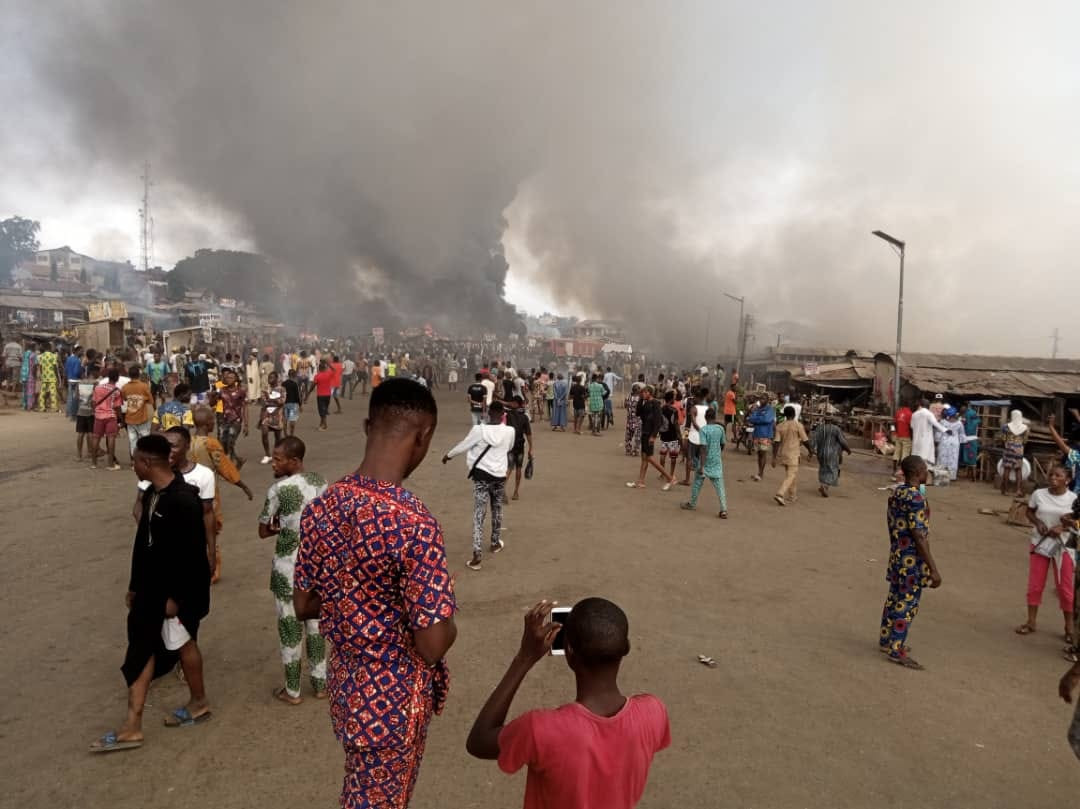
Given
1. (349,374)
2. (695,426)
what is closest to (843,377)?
(695,426)

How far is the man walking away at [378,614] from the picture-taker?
5.87ft

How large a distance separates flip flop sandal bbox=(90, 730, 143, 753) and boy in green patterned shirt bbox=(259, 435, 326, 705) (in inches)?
29.7

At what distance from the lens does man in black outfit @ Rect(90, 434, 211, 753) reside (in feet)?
10.7

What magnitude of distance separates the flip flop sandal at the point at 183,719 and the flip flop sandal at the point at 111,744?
21 cm

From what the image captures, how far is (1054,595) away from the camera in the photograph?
658 cm

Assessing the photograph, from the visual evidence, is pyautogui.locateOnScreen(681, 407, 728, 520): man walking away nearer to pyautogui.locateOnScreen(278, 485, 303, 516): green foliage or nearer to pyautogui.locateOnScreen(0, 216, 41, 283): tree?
pyautogui.locateOnScreen(278, 485, 303, 516): green foliage

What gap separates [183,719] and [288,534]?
1112mm

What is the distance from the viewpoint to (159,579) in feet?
10.8

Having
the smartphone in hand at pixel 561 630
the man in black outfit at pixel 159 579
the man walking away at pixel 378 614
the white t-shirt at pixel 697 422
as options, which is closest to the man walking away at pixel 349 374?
the white t-shirt at pixel 697 422

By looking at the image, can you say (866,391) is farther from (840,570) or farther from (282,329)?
(282,329)

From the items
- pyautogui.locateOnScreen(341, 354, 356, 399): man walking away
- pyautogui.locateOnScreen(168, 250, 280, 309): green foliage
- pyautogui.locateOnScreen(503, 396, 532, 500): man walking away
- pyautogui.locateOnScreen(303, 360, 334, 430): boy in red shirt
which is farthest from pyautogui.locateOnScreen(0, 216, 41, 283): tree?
pyautogui.locateOnScreen(503, 396, 532, 500): man walking away

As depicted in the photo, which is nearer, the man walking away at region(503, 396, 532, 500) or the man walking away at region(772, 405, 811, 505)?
the man walking away at region(503, 396, 532, 500)

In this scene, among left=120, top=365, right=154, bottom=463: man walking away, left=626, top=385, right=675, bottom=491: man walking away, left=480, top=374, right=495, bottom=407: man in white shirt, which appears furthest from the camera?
left=480, top=374, right=495, bottom=407: man in white shirt

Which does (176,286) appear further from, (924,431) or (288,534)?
(288,534)
